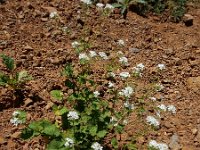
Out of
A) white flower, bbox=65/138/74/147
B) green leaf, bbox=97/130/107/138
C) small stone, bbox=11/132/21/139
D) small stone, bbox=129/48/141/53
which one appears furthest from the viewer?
small stone, bbox=129/48/141/53

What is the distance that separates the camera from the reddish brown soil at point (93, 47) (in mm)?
6023

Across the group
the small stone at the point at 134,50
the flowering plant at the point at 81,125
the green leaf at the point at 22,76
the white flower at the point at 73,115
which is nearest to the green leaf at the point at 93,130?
the flowering plant at the point at 81,125

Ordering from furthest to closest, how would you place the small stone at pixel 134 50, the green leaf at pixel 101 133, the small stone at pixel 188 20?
the small stone at pixel 188 20 < the small stone at pixel 134 50 < the green leaf at pixel 101 133

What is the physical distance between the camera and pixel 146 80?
6.98 metres

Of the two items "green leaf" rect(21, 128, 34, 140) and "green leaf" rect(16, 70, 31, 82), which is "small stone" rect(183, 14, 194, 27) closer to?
"green leaf" rect(16, 70, 31, 82)

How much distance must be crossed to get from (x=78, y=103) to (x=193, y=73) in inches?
103

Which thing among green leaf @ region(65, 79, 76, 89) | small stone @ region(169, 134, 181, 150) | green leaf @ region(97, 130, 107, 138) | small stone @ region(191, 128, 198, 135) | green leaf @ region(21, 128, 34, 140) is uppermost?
green leaf @ region(65, 79, 76, 89)

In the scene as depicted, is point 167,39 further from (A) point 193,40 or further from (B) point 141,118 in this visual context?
(B) point 141,118

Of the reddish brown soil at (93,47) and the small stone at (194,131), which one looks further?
the small stone at (194,131)

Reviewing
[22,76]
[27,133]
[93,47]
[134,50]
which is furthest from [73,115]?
[134,50]

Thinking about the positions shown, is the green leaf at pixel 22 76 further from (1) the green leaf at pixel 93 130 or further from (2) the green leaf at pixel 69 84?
(1) the green leaf at pixel 93 130

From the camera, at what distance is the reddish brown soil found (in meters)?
6.02

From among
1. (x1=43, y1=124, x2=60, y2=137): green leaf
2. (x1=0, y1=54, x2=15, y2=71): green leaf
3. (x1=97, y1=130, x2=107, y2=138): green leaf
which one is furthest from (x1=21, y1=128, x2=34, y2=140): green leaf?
(x1=0, y1=54, x2=15, y2=71): green leaf

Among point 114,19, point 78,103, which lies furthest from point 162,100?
point 114,19
